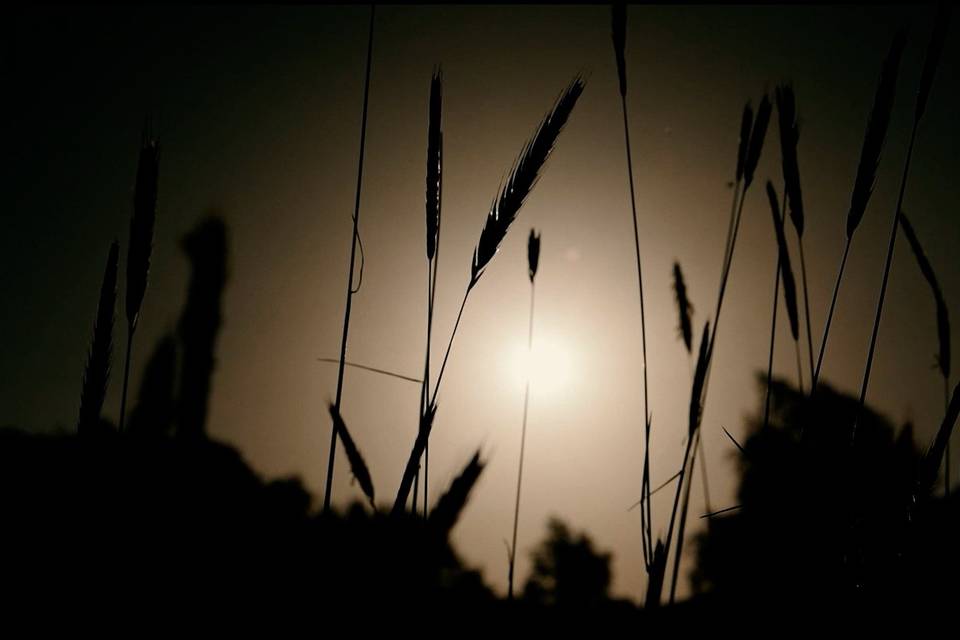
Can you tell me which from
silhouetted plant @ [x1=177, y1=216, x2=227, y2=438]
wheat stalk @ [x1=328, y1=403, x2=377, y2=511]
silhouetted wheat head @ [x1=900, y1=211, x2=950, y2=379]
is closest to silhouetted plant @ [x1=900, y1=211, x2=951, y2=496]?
silhouetted wheat head @ [x1=900, y1=211, x2=950, y2=379]

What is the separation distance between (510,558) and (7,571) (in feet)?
4.46

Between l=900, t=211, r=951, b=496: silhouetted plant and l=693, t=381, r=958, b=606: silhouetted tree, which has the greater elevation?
l=900, t=211, r=951, b=496: silhouetted plant

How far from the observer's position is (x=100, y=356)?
57cm

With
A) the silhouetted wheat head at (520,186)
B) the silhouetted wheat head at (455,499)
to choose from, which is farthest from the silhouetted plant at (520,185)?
the silhouetted wheat head at (455,499)

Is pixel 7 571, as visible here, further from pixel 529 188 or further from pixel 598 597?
pixel 598 597

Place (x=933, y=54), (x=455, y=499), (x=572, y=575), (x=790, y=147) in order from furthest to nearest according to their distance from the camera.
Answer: (x=572, y=575), (x=455, y=499), (x=790, y=147), (x=933, y=54)

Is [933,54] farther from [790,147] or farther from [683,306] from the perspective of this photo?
[683,306]

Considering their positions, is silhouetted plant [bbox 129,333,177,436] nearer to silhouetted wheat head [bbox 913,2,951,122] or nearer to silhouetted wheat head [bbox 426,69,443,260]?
silhouetted wheat head [bbox 426,69,443,260]

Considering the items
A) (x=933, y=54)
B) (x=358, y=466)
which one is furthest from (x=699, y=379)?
(x=358, y=466)

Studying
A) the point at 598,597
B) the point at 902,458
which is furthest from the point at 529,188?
the point at 598,597

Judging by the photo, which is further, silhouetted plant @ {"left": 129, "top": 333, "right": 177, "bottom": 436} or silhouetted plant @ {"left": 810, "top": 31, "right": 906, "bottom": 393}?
silhouetted plant @ {"left": 129, "top": 333, "right": 177, "bottom": 436}

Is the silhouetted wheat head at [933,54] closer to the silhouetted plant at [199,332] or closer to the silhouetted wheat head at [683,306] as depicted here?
the silhouetted wheat head at [683,306]

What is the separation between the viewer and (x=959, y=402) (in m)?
0.41

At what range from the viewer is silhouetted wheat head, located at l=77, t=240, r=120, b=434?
1.81 ft
